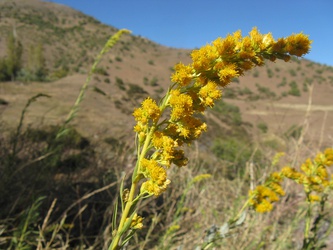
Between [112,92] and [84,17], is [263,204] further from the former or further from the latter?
[84,17]

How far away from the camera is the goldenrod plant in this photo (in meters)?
1.25

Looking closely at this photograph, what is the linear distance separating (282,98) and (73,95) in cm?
3297

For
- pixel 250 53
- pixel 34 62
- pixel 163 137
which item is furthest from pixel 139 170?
pixel 34 62

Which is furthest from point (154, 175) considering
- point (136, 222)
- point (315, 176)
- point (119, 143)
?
point (119, 143)

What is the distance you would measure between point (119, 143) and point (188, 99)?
4.61 meters

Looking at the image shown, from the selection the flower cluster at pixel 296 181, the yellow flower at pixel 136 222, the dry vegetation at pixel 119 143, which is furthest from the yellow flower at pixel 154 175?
the flower cluster at pixel 296 181

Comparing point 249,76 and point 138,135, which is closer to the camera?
point 138,135

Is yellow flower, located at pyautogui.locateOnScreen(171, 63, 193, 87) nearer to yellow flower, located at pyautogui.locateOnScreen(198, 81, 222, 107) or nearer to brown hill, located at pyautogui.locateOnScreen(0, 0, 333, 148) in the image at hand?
yellow flower, located at pyautogui.locateOnScreen(198, 81, 222, 107)

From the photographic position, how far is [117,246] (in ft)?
3.81

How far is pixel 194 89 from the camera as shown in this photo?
1388 millimetres

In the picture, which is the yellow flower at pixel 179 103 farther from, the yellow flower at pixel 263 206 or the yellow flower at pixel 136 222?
the yellow flower at pixel 263 206

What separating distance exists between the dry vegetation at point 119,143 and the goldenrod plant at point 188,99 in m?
0.93

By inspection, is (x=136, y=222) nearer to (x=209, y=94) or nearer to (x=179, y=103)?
(x=179, y=103)

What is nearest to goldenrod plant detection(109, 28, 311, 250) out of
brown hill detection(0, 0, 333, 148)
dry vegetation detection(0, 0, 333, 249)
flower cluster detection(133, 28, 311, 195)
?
flower cluster detection(133, 28, 311, 195)
